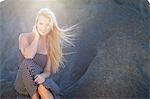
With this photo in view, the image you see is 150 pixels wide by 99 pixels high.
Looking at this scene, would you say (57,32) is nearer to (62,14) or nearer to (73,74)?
(73,74)

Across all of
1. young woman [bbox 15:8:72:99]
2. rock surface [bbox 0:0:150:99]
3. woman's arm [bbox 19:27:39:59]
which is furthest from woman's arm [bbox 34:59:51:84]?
rock surface [bbox 0:0:150:99]

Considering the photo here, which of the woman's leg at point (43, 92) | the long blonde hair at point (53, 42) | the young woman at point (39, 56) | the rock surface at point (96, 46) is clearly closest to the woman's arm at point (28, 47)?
the young woman at point (39, 56)

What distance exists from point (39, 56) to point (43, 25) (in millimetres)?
211

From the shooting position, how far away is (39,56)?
7.95ft

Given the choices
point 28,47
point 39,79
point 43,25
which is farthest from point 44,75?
point 43,25

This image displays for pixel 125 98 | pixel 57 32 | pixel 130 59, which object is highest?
pixel 57 32

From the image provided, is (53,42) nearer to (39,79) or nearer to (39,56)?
(39,56)

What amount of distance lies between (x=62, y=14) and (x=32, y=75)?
202 cm

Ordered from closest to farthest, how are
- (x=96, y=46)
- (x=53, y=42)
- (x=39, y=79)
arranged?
(x=39, y=79), (x=53, y=42), (x=96, y=46)

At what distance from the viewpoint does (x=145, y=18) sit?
14.1 feet

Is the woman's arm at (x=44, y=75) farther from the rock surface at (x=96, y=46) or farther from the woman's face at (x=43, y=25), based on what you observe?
the rock surface at (x=96, y=46)

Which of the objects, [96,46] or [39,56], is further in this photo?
[96,46]

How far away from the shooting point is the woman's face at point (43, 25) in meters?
2.42

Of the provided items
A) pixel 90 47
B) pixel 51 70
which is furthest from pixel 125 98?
pixel 51 70
